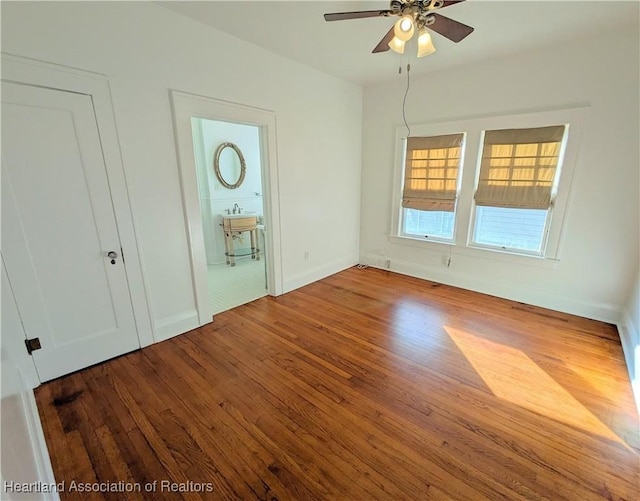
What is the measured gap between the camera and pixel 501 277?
145 inches

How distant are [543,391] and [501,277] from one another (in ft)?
5.99

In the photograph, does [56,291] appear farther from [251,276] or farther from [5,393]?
[251,276]

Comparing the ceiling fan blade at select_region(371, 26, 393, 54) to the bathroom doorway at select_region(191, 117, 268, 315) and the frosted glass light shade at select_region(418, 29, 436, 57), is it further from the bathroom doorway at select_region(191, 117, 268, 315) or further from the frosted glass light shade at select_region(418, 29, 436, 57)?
the bathroom doorway at select_region(191, 117, 268, 315)

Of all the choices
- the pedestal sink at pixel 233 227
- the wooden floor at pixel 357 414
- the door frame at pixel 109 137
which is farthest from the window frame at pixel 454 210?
the door frame at pixel 109 137

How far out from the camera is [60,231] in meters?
2.13

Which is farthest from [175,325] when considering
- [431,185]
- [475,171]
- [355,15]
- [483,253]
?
[475,171]

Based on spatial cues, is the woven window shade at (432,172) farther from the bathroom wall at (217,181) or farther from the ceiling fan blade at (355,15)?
the bathroom wall at (217,181)

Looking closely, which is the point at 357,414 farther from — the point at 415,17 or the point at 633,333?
the point at 415,17

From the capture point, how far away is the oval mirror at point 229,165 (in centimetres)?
508

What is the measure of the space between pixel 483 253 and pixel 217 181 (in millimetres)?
4317

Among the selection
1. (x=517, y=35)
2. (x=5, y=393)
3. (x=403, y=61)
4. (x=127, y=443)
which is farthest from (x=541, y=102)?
(x=127, y=443)

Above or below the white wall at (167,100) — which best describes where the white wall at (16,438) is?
below

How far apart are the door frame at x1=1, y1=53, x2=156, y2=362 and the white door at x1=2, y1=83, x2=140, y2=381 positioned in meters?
0.04

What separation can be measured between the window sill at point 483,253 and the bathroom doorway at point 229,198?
7.30ft
